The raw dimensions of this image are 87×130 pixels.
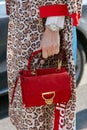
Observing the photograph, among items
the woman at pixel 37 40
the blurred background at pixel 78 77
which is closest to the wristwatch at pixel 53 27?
the woman at pixel 37 40

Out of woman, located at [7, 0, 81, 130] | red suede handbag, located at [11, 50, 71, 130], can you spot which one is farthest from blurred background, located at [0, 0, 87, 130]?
red suede handbag, located at [11, 50, 71, 130]

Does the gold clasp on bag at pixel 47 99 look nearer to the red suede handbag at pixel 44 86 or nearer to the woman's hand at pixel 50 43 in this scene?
the red suede handbag at pixel 44 86

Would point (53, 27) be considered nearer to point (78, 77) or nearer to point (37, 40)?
point (37, 40)

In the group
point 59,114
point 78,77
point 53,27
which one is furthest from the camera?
point 78,77

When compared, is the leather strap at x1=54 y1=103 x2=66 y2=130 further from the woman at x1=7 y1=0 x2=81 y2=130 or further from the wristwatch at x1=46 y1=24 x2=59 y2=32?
the wristwatch at x1=46 y1=24 x2=59 y2=32

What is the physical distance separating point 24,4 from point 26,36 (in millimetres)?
181

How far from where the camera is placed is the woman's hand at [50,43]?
2.08m

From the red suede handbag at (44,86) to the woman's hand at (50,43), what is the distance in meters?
0.08

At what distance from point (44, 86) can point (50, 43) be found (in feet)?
0.78

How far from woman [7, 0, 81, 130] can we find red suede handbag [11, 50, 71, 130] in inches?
3.3

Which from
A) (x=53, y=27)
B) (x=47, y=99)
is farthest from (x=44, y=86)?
(x=53, y=27)

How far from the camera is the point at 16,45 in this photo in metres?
2.29

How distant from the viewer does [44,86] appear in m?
2.10

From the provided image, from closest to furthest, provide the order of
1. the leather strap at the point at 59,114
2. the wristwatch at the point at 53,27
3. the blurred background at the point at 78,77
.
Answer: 1. the wristwatch at the point at 53,27
2. the leather strap at the point at 59,114
3. the blurred background at the point at 78,77
